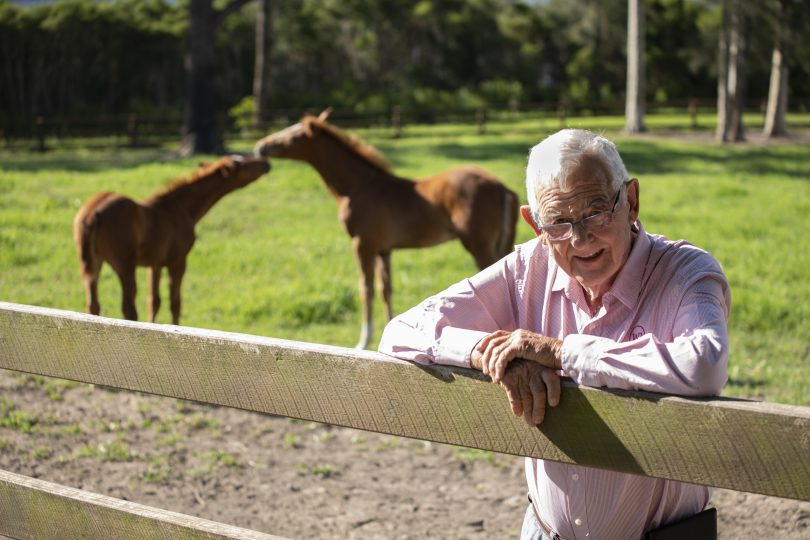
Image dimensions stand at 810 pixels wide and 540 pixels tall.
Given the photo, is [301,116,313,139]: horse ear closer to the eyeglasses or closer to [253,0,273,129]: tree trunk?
the eyeglasses

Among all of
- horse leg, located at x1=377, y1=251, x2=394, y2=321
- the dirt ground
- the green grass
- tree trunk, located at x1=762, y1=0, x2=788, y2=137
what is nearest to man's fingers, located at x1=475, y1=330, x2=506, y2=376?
the dirt ground

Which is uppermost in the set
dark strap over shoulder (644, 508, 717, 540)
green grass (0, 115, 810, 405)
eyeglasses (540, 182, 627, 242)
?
eyeglasses (540, 182, 627, 242)

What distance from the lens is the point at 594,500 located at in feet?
7.04

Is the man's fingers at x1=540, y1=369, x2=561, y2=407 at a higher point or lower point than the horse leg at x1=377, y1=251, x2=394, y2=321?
higher

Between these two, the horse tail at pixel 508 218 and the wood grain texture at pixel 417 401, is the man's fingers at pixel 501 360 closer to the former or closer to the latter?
the wood grain texture at pixel 417 401

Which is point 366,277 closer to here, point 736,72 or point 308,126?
point 308,126

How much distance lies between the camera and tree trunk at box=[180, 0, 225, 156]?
20719mm

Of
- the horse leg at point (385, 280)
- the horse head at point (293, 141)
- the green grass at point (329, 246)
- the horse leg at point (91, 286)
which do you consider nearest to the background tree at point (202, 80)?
the green grass at point (329, 246)

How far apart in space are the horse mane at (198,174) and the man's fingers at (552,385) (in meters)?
5.63

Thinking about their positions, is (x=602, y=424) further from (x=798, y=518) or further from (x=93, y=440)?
(x=93, y=440)

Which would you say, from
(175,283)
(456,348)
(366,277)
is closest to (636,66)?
(366,277)

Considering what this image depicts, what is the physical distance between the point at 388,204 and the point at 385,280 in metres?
0.70

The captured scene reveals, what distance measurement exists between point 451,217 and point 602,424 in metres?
6.15

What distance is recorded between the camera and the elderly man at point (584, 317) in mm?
1813
